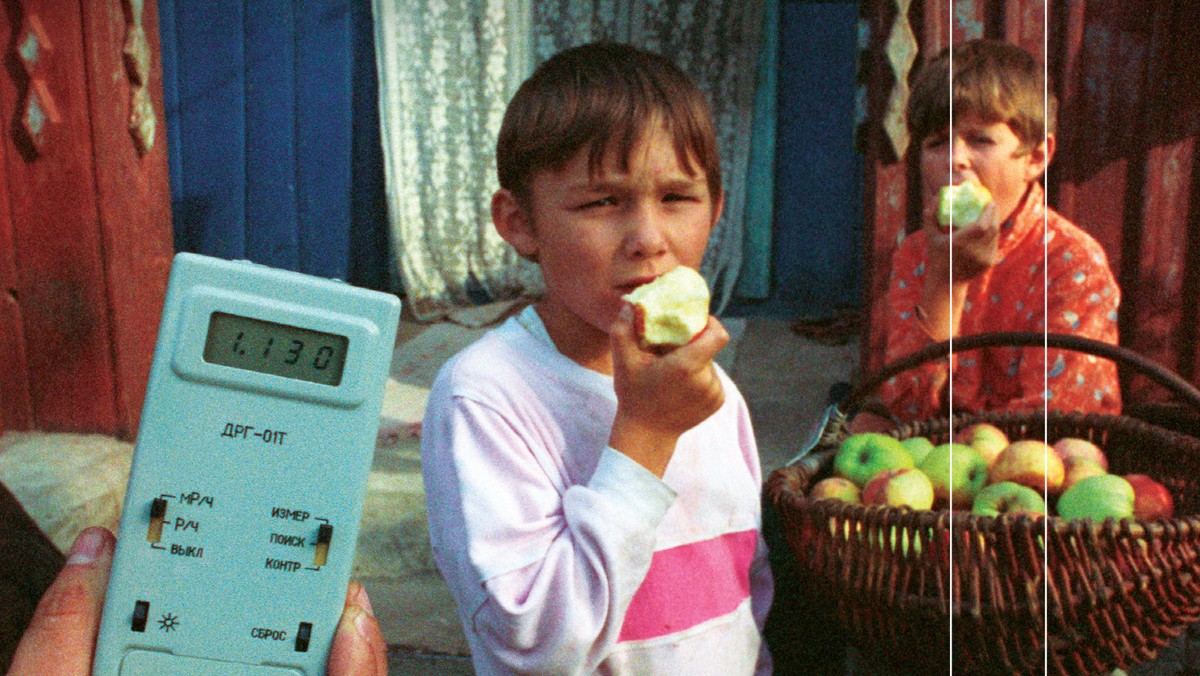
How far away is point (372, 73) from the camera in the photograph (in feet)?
17.4

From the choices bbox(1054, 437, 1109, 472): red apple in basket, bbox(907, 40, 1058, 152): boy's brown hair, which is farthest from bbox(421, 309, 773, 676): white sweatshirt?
bbox(907, 40, 1058, 152): boy's brown hair

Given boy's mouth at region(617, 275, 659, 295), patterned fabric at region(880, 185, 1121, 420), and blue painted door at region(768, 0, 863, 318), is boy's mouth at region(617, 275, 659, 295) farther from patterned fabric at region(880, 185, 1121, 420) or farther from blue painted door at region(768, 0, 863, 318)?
blue painted door at region(768, 0, 863, 318)

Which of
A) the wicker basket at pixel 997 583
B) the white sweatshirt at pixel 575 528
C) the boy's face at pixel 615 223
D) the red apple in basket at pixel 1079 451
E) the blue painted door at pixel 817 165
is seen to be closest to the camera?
the white sweatshirt at pixel 575 528

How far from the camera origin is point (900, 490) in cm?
153

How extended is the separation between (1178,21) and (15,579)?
2.87m

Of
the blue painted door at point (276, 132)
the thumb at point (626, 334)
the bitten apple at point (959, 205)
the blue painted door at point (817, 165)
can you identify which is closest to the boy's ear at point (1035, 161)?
the bitten apple at point (959, 205)

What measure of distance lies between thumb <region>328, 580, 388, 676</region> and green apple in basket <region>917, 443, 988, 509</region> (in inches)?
44.8

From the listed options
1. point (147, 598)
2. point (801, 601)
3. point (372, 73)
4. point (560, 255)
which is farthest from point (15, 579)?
point (372, 73)

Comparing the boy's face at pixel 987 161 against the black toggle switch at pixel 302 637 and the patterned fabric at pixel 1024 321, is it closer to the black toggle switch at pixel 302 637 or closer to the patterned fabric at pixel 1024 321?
the patterned fabric at pixel 1024 321

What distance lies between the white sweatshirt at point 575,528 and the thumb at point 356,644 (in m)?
0.19

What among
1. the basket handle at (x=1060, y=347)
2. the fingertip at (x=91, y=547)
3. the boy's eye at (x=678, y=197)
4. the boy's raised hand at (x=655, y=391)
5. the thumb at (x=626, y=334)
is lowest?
the basket handle at (x=1060, y=347)

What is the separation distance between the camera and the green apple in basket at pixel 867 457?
1642 mm

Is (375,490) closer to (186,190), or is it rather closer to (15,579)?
(15,579)

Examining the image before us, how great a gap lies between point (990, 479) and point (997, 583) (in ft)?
1.35
